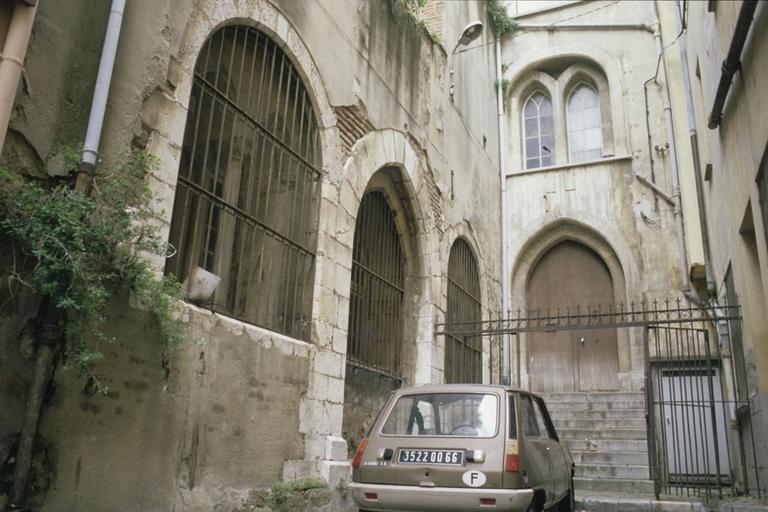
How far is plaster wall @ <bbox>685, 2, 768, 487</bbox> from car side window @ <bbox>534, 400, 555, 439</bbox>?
2172 mm

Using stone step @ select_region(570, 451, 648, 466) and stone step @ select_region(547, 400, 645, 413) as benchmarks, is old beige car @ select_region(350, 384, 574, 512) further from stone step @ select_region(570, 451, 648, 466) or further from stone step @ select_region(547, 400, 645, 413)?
stone step @ select_region(547, 400, 645, 413)

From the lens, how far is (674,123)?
→ 14.0 m

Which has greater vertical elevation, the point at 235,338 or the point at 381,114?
the point at 381,114

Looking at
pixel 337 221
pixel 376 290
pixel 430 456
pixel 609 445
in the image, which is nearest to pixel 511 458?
pixel 430 456

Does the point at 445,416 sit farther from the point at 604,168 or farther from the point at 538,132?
the point at 538,132

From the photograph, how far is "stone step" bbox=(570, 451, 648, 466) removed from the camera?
10219mm

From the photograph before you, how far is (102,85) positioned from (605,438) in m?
9.42

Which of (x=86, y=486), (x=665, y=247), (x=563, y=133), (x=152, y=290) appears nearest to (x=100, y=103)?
(x=152, y=290)

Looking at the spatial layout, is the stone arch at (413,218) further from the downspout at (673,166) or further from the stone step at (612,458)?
the downspout at (673,166)

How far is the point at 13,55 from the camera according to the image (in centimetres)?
377

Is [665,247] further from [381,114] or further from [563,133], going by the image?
[381,114]

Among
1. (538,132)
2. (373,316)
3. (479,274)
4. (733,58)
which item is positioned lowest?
(373,316)

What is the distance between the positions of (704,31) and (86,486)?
30.1ft

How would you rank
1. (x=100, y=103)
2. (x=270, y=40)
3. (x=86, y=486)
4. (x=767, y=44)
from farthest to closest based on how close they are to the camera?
(x=270, y=40) < (x=767, y=44) < (x=100, y=103) < (x=86, y=486)
